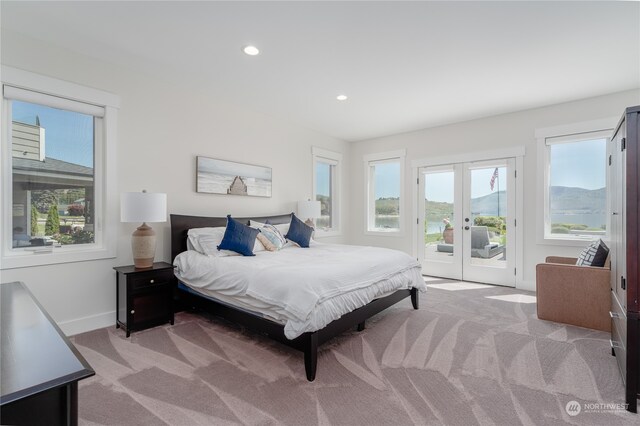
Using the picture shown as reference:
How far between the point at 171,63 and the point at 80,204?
1.73 meters

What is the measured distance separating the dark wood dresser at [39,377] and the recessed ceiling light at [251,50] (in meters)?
2.66

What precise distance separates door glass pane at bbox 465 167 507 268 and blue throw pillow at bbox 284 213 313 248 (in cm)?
282

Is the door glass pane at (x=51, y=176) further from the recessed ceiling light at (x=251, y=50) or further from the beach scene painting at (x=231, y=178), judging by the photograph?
the recessed ceiling light at (x=251, y=50)

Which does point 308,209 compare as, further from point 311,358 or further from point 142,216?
point 311,358

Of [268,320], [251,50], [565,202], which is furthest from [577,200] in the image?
Answer: [251,50]

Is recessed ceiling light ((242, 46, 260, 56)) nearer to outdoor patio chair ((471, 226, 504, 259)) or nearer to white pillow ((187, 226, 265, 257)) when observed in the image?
white pillow ((187, 226, 265, 257))

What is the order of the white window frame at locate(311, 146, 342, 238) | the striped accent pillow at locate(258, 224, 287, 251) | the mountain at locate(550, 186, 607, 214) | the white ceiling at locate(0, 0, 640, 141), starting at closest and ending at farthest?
the white ceiling at locate(0, 0, 640, 141) < the striped accent pillow at locate(258, 224, 287, 251) < the mountain at locate(550, 186, 607, 214) < the white window frame at locate(311, 146, 342, 238)

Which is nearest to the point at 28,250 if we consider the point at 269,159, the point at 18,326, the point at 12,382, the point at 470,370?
the point at 18,326

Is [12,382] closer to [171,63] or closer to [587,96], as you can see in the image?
[171,63]

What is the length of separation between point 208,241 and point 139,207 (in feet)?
2.58

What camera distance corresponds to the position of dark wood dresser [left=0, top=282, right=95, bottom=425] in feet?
2.54

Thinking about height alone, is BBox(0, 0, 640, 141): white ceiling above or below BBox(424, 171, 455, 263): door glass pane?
above

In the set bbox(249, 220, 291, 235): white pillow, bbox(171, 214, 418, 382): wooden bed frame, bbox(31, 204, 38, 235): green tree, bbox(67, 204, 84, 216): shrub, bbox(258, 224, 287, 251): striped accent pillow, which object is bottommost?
bbox(171, 214, 418, 382): wooden bed frame

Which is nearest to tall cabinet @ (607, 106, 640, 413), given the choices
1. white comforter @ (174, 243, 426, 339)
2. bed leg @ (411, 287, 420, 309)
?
white comforter @ (174, 243, 426, 339)
